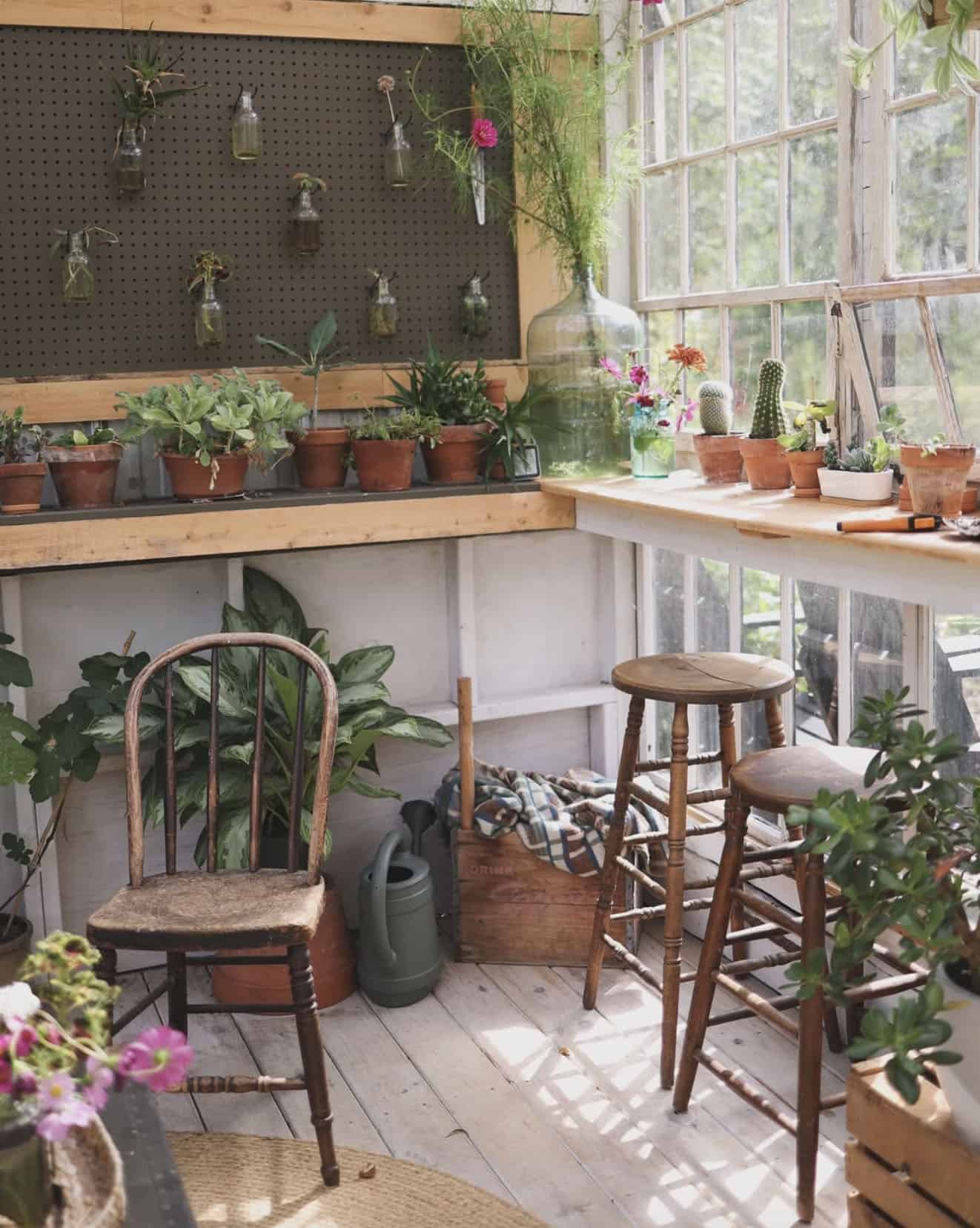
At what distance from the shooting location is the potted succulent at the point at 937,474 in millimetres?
2309

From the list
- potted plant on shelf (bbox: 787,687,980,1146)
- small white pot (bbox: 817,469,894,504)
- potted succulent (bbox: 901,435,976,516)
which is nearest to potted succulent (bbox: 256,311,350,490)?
small white pot (bbox: 817,469,894,504)

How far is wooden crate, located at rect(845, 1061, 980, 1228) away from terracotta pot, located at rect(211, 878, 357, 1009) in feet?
4.88

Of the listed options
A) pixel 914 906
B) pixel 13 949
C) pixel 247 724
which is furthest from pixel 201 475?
pixel 914 906

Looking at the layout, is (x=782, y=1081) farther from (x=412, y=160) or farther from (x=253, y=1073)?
(x=412, y=160)

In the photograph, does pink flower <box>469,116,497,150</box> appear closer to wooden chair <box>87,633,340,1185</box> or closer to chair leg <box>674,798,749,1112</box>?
wooden chair <box>87,633,340,1185</box>

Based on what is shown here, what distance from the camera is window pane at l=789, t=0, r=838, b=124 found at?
284 cm

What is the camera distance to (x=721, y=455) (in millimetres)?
3070

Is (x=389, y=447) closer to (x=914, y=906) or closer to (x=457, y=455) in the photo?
(x=457, y=455)

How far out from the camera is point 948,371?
2549 millimetres

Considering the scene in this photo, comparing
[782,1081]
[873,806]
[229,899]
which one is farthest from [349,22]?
[782,1081]

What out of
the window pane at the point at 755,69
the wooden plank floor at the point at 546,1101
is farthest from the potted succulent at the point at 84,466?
the window pane at the point at 755,69

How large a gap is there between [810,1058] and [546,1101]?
0.68 metres

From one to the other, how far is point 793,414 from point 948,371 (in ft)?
1.74

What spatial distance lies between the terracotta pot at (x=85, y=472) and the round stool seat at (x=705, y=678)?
121cm
